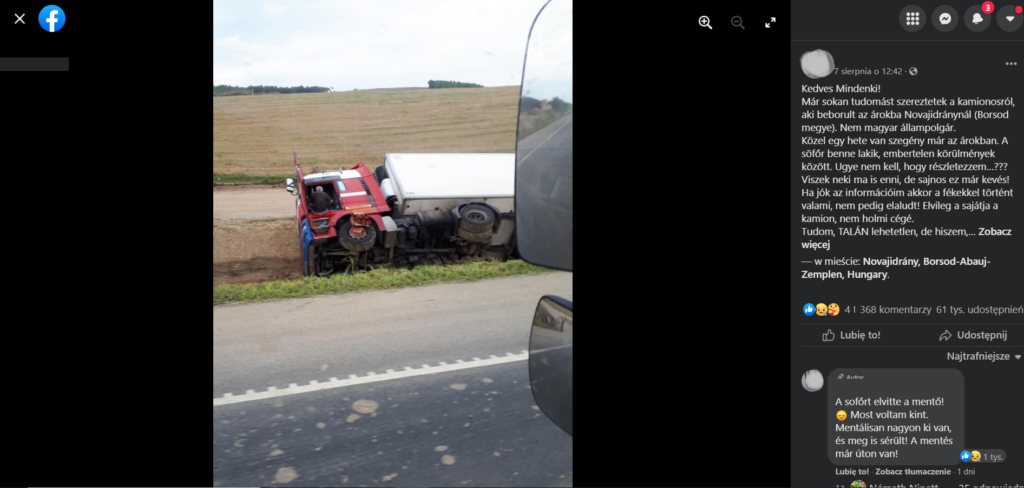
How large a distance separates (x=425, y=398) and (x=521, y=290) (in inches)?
131

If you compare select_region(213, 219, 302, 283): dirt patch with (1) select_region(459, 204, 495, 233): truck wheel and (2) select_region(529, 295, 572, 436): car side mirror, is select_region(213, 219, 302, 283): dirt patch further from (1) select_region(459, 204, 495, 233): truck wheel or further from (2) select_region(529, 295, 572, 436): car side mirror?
(2) select_region(529, 295, 572, 436): car side mirror

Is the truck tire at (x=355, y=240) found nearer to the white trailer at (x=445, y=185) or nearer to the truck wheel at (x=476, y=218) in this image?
the white trailer at (x=445, y=185)

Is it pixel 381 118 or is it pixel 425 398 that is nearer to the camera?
pixel 425 398

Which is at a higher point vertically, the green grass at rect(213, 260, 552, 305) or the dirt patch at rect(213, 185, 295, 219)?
the dirt patch at rect(213, 185, 295, 219)

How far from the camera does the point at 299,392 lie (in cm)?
428

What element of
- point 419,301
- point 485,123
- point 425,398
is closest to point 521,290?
point 419,301

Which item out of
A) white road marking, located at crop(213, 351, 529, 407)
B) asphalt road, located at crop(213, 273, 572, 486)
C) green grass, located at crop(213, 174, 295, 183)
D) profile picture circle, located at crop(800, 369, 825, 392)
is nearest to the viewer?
profile picture circle, located at crop(800, 369, 825, 392)

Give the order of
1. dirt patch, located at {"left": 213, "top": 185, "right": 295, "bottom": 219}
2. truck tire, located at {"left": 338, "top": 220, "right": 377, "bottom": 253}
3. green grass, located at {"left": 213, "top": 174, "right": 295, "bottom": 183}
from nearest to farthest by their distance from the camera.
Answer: truck tire, located at {"left": 338, "top": 220, "right": 377, "bottom": 253} → dirt patch, located at {"left": 213, "top": 185, "right": 295, "bottom": 219} → green grass, located at {"left": 213, "top": 174, "right": 295, "bottom": 183}

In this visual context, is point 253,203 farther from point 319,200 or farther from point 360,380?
point 360,380

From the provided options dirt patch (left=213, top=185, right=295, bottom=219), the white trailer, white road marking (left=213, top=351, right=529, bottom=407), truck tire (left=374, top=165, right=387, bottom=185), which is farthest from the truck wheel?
white road marking (left=213, top=351, right=529, bottom=407)

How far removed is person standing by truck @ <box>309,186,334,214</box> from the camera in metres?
10.1

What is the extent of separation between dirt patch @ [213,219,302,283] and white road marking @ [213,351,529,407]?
755 centimetres

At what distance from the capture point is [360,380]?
4523mm
